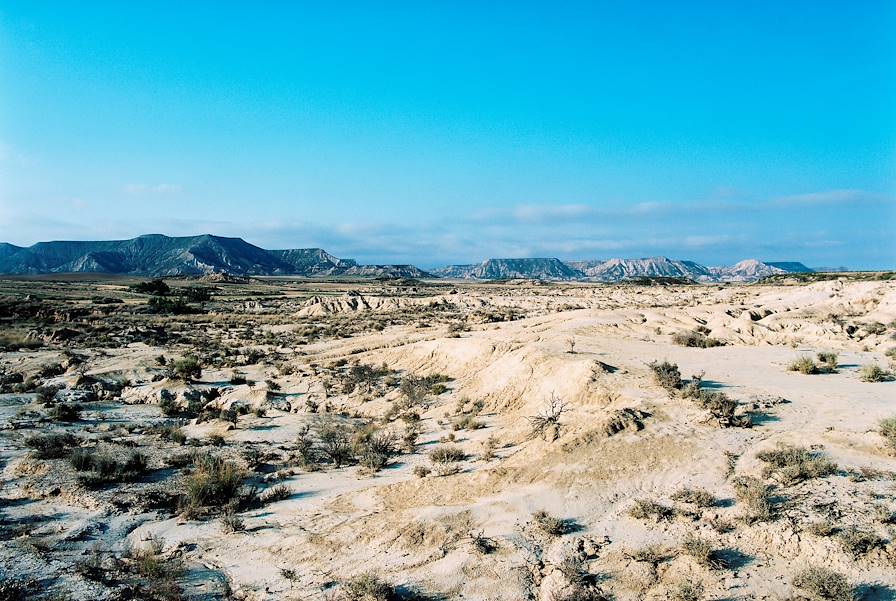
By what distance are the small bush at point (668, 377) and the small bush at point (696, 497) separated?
451cm

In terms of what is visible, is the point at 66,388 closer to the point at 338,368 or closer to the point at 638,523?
the point at 338,368

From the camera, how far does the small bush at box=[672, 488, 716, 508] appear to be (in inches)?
298

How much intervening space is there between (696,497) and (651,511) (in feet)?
2.87

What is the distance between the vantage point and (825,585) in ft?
18.2

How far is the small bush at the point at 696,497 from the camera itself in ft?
24.9

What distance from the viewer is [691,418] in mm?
10602

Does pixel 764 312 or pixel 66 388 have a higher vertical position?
pixel 764 312

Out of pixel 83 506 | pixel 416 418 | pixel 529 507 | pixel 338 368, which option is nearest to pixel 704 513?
pixel 529 507

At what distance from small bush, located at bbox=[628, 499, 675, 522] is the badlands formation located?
3 centimetres

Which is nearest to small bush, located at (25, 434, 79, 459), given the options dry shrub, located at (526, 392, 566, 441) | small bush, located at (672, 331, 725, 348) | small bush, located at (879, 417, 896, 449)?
dry shrub, located at (526, 392, 566, 441)

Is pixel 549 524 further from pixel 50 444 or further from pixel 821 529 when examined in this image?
pixel 50 444

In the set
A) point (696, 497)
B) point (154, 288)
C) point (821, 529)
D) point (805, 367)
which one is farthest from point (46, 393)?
point (154, 288)

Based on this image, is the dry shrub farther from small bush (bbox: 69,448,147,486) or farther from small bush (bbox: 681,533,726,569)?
small bush (bbox: 69,448,147,486)

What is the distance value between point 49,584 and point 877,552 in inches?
419
